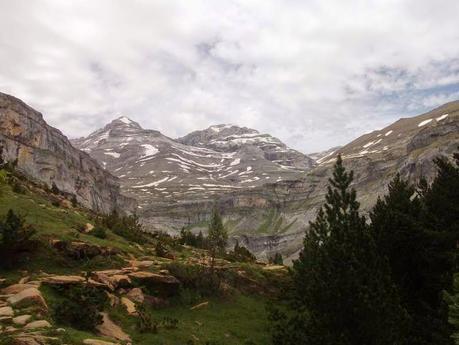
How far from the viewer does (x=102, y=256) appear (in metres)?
26.4

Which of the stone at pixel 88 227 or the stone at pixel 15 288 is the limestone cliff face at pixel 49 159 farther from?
the stone at pixel 15 288

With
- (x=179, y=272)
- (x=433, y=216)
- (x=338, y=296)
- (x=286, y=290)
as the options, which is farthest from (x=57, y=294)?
(x=433, y=216)

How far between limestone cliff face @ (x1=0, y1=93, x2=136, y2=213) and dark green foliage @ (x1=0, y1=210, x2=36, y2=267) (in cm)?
8348

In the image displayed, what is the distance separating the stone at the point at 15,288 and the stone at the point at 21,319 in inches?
115

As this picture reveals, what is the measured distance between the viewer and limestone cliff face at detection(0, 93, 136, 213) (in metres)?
119

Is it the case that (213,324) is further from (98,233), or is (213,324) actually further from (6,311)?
(98,233)

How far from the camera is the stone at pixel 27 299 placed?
54.8 feet

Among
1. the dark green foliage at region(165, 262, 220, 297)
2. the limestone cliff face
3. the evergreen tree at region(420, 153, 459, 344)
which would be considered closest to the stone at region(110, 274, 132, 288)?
the dark green foliage at region(165, 262, 220, 297)

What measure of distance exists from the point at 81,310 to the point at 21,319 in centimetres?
231

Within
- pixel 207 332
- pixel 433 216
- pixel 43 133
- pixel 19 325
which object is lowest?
pixel 207 332

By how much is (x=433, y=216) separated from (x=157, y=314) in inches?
621

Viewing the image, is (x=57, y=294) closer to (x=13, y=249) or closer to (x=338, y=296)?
(x=13, y=249)

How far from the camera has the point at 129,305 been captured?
21.4 meters

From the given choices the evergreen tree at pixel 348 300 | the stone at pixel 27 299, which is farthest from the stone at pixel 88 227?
the evergreen tree at pixel 348 300
